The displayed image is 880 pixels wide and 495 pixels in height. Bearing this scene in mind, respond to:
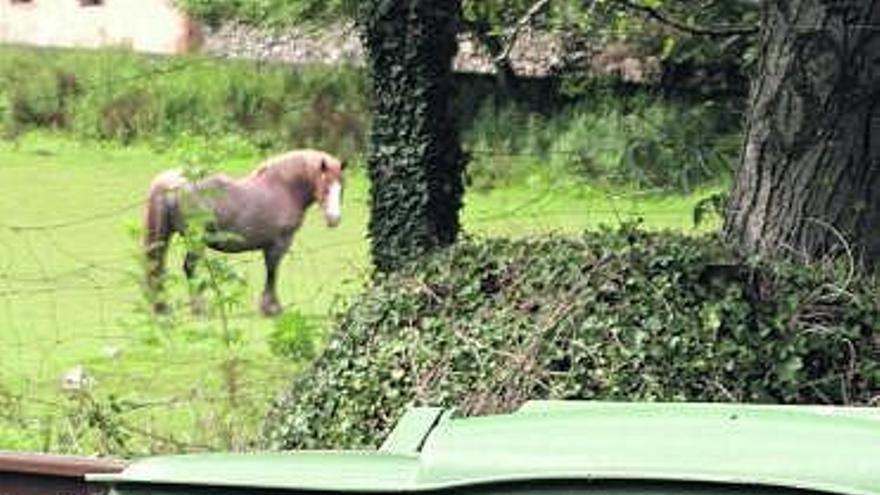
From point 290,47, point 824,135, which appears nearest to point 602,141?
point 290,47

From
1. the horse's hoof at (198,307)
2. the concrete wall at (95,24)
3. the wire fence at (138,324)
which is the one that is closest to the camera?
the wire fence at (138,324)

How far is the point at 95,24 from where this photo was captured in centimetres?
2653

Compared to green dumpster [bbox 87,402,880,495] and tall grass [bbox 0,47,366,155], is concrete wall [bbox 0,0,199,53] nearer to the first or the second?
tall grass [bbox 0,47,366,155]

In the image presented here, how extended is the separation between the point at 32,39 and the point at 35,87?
2.60 metres

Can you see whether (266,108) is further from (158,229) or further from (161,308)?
(161,308)

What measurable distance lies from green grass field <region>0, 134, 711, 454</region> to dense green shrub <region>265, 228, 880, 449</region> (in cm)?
102

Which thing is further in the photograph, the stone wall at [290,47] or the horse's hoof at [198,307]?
the stone wall at [290,47]

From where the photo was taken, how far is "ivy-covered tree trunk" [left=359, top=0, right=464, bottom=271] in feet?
25.2

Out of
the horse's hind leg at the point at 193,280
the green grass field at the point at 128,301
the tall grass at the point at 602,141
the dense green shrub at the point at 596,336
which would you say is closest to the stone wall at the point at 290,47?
the tall grass at the point at 602,141

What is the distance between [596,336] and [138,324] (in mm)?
3474

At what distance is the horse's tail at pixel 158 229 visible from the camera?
7516 millimetres

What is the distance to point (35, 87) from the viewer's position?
24328mm

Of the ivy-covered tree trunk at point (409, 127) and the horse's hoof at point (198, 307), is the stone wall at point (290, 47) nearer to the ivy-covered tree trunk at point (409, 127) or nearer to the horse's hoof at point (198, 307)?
the ivy-covered tree trunk at point (409, 127)

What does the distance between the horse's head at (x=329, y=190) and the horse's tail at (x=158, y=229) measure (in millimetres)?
1229
